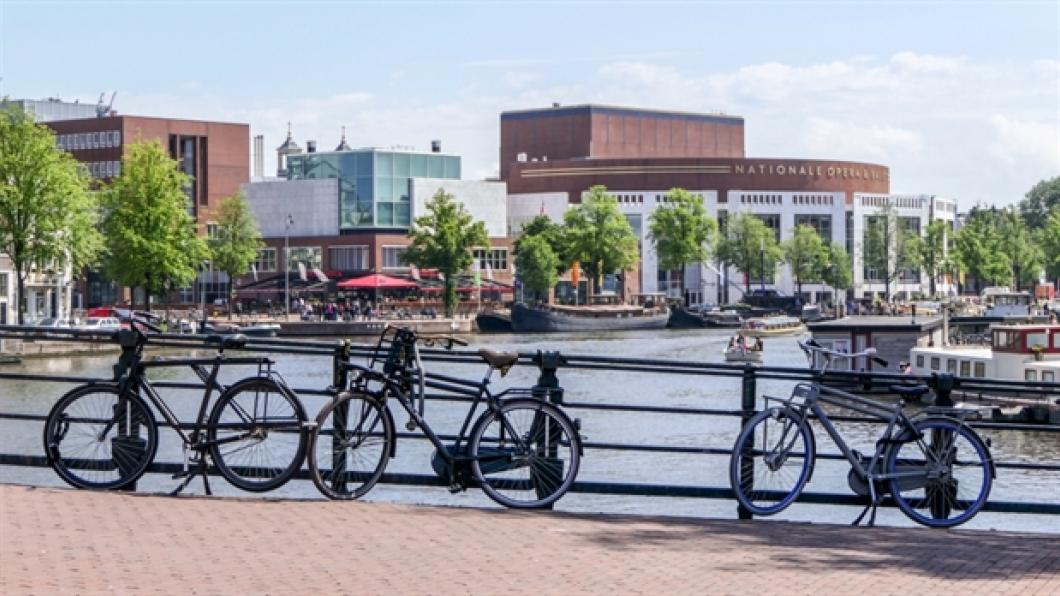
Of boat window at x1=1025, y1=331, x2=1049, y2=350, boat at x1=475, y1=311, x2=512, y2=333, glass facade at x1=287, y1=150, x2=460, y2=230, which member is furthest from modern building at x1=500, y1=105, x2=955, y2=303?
boat window at x1=1025, y1=331, x2=1049, y2=350

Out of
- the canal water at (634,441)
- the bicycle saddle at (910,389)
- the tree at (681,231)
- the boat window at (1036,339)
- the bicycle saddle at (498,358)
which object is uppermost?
the tree at (681,231)

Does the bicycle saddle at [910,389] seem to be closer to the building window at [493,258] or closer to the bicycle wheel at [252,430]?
the bicycle wheel at [252,430]

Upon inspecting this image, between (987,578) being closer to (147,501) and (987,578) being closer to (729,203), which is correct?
(147,501)

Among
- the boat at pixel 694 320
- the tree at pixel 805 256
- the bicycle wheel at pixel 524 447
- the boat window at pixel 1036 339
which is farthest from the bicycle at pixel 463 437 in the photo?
the tree at pixel 805 256

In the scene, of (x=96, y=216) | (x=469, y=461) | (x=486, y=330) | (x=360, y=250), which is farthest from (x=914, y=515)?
(x=360, y=250)

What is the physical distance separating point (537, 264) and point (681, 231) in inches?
568

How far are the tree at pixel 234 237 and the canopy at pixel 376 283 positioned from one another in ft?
41.0

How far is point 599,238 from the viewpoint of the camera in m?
121

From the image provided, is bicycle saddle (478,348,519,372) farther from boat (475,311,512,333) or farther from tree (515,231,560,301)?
tree (515,231,560,301)

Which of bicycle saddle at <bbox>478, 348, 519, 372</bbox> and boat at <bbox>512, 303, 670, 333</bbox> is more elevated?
bicycle saddle at <bbox>478, 348, 519, 372</bbox>

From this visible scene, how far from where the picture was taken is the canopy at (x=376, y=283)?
379 ft

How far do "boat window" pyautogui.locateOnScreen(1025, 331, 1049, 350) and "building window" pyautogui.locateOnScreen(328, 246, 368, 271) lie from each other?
75.0 m

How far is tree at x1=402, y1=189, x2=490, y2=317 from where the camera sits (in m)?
111

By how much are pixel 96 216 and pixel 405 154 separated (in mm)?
53211
